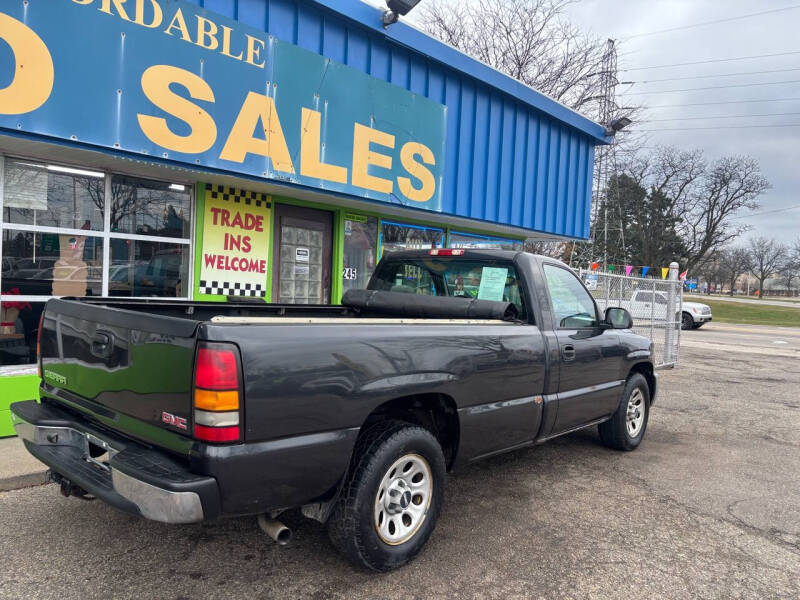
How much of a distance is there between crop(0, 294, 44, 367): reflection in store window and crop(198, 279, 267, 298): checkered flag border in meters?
1.68

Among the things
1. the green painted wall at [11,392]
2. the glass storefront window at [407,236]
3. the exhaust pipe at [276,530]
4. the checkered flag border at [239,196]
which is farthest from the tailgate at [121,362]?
the glass storefront window at [407,236]

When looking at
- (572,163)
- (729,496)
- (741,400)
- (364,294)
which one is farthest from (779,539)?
(572,163)

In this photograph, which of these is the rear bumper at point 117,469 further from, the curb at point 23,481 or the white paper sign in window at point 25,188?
the white paper sign in window at point 25,188

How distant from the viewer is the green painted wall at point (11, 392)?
16.1 ft

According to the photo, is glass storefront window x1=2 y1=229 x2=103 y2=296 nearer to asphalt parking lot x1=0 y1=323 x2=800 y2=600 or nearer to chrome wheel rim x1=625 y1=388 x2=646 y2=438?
asphalt parking lot x1=0 y1=323 x2=800 y2=600

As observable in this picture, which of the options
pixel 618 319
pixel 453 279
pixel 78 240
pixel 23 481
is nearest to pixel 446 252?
pixel 453 279

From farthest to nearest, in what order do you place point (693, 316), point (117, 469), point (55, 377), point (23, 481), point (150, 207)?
1. point (693, 316)
2. point (150, 207)
3. point (23, 481)
4. point (55, 377)
5. point (117, 469)

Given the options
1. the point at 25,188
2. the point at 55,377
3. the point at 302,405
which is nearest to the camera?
the point at 302,405

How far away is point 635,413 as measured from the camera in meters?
5.52

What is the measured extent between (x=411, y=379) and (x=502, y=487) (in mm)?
1825

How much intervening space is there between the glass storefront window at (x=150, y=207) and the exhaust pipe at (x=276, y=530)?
4.25m

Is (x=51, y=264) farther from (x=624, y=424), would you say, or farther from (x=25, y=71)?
(x=624, y=424)

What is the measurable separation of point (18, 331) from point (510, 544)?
483cm

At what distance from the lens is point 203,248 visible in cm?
640
